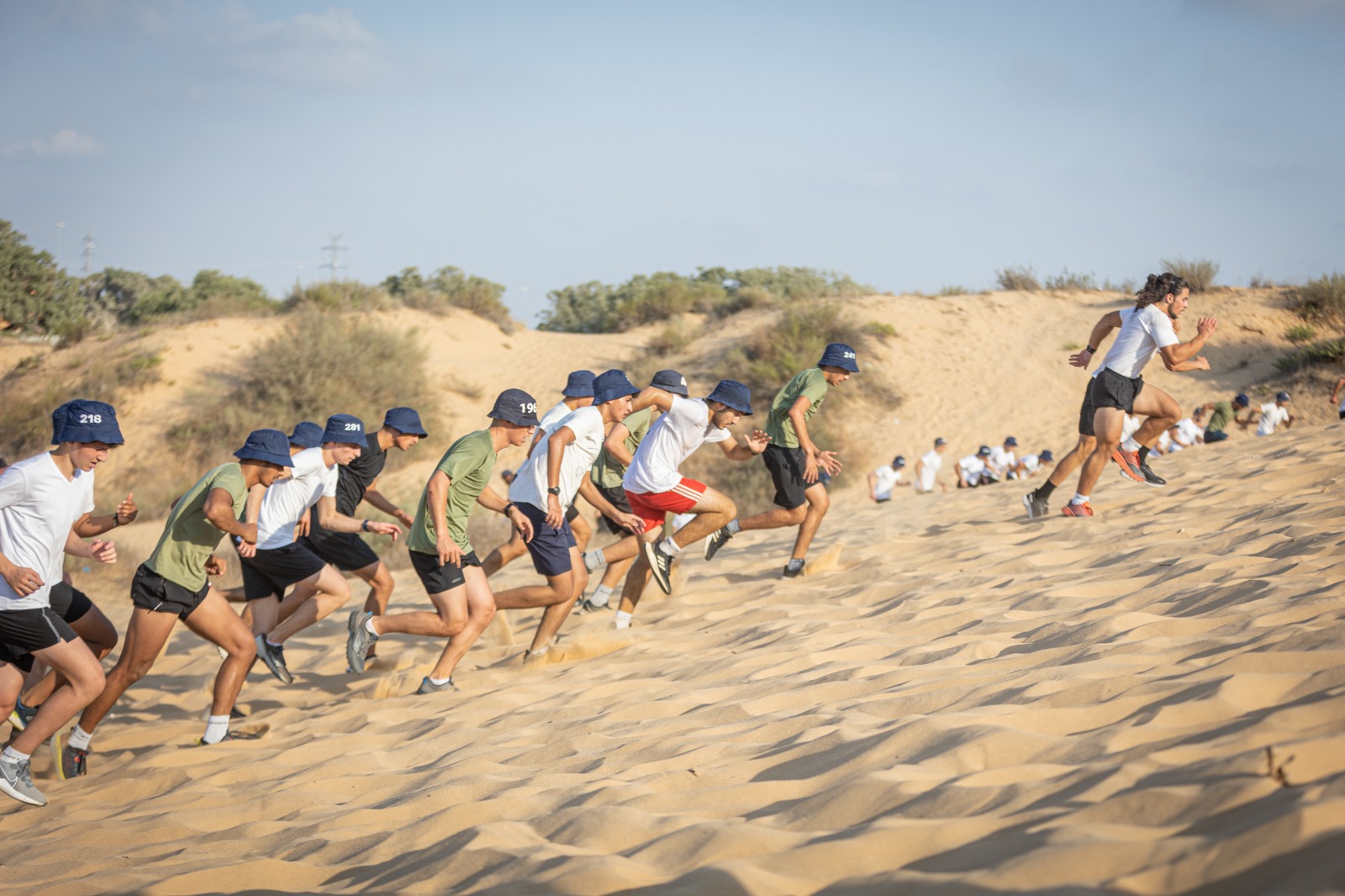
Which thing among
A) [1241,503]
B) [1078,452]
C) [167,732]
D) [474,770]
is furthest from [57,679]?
[1241,503]

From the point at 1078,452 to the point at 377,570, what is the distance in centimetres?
572

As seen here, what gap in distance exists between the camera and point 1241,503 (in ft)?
25.2

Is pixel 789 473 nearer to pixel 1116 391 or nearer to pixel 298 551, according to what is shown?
pixel 1116 391

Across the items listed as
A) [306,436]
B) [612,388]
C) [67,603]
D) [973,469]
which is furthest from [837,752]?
[973,469]

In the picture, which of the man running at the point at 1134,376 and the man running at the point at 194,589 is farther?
the man running at the point at 1134,376

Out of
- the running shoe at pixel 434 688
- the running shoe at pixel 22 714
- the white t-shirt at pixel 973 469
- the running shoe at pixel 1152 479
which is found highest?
the running shoe at pixel 1152 479

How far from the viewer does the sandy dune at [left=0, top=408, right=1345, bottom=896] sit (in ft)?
8.29

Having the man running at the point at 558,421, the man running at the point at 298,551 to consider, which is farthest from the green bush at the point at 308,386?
the man running at the point at 298,551

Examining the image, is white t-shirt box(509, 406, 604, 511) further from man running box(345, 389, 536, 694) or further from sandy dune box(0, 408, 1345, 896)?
sandy dune box(0, 408, 1345, 896)

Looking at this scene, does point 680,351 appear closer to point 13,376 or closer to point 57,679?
point 13,376

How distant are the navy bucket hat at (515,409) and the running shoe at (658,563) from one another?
134cm

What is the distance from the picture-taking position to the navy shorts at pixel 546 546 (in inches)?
263

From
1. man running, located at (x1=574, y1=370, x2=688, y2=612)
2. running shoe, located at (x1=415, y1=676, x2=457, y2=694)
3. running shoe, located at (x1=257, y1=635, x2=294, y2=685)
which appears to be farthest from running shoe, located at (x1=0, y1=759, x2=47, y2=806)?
man running, located at (x1=574, y1=370, x2=688, y2=612)

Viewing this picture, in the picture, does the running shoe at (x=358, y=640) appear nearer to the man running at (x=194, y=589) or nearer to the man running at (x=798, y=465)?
the man running at (x=194, y=589)
